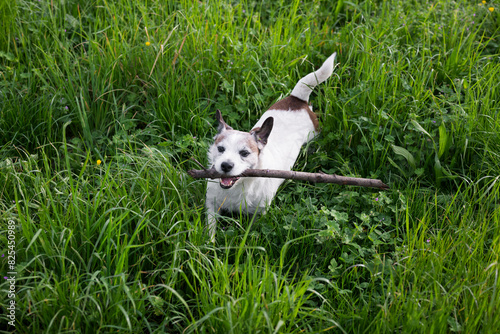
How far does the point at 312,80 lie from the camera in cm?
365

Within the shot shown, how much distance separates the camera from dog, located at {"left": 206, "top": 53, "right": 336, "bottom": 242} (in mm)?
2742

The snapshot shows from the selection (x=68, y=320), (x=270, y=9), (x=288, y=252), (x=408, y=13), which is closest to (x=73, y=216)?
(x=68, y=320)

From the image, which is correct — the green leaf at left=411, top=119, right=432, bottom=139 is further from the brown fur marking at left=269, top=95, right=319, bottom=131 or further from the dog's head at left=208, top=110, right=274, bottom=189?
the dog's head at left=208, top=110, right=274, bottom=189

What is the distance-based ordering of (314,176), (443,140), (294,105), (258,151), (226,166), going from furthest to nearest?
(294,105) → (443,140) → (258,151) → (314,176) → (226,166)

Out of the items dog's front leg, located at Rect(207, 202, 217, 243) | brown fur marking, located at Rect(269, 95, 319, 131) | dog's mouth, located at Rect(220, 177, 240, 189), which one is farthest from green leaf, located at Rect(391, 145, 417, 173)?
dog's front leg, located at Rect(207, 202, 217, 243)

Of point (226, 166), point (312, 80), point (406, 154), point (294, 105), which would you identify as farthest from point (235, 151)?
point (406, 154)

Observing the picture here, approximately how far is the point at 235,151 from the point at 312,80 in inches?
49.9

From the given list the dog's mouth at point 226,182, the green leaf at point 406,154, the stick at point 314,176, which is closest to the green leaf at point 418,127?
the green leaf at point 406,154

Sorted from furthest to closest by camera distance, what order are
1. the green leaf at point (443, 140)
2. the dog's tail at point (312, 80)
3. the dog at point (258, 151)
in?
the dog's tail at point (312, 80) < the green leaf at point (443, 140) < the dog at point (258, 151)

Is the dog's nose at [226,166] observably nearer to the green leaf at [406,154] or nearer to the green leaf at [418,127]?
the green leaf at [406,154]

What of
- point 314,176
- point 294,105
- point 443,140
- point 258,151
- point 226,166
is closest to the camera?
point 226,166

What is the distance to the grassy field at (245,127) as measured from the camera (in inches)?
84.4

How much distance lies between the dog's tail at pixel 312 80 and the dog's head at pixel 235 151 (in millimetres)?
920

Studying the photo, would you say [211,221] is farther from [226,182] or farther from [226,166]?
[226,166]
